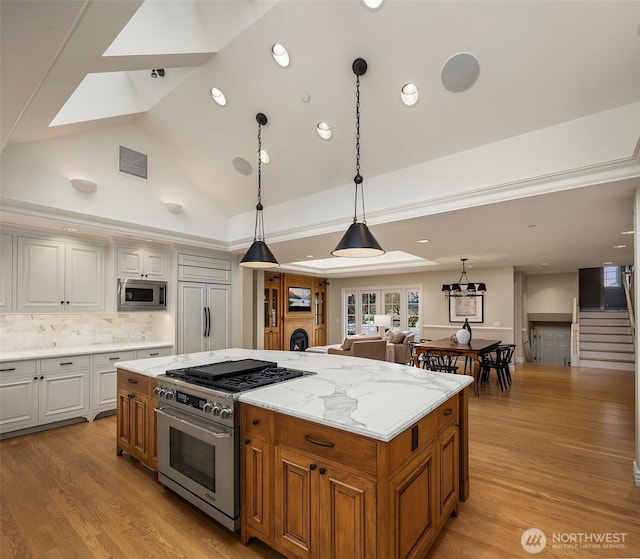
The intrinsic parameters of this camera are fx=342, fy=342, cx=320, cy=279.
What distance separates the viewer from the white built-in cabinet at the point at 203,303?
17.3ft

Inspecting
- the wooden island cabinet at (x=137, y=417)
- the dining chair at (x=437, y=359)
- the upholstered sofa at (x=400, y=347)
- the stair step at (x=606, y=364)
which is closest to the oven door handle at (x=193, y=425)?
the wooden island cabinet at (x=137, y=417)

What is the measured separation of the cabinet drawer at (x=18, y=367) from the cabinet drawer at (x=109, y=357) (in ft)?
2.00

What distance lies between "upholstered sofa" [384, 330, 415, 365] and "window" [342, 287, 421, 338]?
1155mm

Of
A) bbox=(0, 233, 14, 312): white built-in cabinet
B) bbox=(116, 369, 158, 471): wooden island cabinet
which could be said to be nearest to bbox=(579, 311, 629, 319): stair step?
bbox=(116, 369, 158, 471): wooden island cabinet

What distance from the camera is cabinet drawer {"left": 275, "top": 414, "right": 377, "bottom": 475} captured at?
1.48 metres

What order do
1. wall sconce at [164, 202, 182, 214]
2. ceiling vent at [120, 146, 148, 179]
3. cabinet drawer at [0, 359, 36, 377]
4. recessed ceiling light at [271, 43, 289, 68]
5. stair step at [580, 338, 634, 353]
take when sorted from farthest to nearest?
stair step at [580, 338, 634, 353] → wall sconce at [164, 202, 182, 214] → ceiling vent at [120, 146, 148, 179] → cabinet drawer at [0, 359, 36, 377] → recessed ceiling light at [271, 43, 289, 68]

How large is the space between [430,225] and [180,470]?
333cm

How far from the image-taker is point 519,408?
4.74m

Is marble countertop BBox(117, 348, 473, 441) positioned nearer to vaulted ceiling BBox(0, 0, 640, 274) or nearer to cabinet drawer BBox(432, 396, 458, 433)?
cabinet drawer BBox(432, 396, 458, 433)

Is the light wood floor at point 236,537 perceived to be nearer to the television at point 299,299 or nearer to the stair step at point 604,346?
the stair step at point 604,346

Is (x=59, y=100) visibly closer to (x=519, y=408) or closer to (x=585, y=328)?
(x=519, y=408)

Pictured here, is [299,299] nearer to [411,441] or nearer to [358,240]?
[358,240]

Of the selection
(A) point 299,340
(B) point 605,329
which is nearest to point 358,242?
(A) point 299,340

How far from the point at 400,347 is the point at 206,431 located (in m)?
5.98
